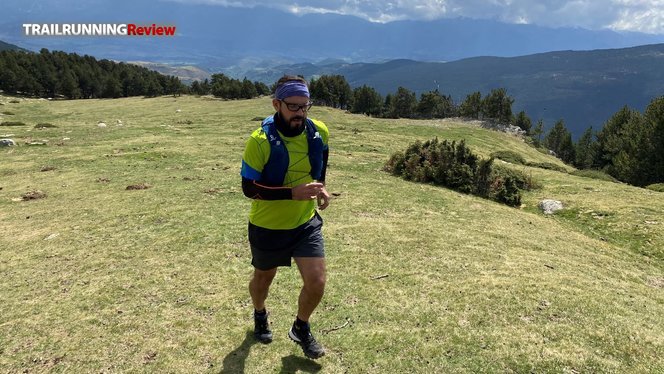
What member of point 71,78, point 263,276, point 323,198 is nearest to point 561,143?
point 323,198

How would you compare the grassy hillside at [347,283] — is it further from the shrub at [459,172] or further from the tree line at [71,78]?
the tree line at [71,78]

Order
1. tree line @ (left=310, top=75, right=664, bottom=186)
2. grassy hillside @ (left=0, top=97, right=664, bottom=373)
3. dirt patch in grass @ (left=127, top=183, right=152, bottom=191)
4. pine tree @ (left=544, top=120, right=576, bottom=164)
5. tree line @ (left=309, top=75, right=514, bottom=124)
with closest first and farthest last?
grassy hillside @ (left=0, top=97, right=664, bottom=373)
dirt patch in grass @ (left=127, top=183, right=152, bottom=191)
tree line @ (left=310, top=75, right=664, bottom=186)
tree line @ (left=309, top=75, right=514, bottom=124)
pine tree @ (left=544, top=120, right=576, bottom=164)

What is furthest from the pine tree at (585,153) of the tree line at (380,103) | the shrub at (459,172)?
the shrub at (459,172)

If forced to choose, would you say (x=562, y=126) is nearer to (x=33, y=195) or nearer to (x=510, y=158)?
(x=510, y=158)

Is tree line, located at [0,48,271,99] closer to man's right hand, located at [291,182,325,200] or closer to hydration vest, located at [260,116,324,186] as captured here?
hydration vest, located at [260,116,324,186]

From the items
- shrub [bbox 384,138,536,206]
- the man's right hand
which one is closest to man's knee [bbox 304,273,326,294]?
the man's right hand

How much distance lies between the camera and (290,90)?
18.0 feet

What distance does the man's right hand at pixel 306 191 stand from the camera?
5410 mm

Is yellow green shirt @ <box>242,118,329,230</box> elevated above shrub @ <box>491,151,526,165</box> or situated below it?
above

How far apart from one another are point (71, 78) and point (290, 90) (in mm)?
117663

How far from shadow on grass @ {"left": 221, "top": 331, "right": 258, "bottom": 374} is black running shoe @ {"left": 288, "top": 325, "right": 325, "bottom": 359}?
37.1 inches

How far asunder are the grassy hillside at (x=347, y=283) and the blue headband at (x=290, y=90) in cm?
417

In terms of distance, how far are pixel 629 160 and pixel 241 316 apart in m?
58.6

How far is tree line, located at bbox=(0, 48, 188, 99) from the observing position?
94.0m
